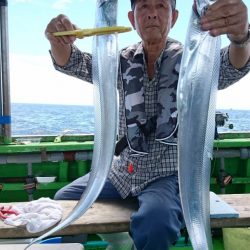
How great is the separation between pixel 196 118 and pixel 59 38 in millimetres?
914

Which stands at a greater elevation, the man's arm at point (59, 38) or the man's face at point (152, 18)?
the man's face at point (152, 18)

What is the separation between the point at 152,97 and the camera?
267 cm

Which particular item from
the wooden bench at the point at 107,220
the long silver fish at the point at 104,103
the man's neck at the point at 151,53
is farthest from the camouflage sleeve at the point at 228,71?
the wooden bench at the point at 107,220

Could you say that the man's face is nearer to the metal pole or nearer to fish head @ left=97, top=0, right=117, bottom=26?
fish head @ left=97, top=0, right=117, bottom=26

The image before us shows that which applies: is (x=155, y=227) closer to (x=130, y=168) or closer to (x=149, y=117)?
(x=130, y=168)

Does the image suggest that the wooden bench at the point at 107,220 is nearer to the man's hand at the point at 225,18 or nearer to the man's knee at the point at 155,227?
the man's knee at the point at 155,227

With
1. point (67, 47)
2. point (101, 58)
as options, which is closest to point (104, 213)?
point (67, 47)

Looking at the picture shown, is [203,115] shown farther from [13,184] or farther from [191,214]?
[13,184]

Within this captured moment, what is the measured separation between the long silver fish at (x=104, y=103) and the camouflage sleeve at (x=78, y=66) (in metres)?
0.85

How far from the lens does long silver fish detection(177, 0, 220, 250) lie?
144 cm

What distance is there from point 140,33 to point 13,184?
2325 millimetres

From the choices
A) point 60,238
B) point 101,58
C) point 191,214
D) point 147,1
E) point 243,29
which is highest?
point 147,1

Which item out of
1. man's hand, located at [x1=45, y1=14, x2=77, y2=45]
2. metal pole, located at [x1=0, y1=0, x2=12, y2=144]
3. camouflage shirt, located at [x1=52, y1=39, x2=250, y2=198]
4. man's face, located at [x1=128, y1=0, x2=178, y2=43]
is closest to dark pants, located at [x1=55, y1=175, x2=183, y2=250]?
camouflage shirt, located at [x1=52, y1=39, x2=250, y2=198]

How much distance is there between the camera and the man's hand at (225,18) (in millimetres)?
1405
